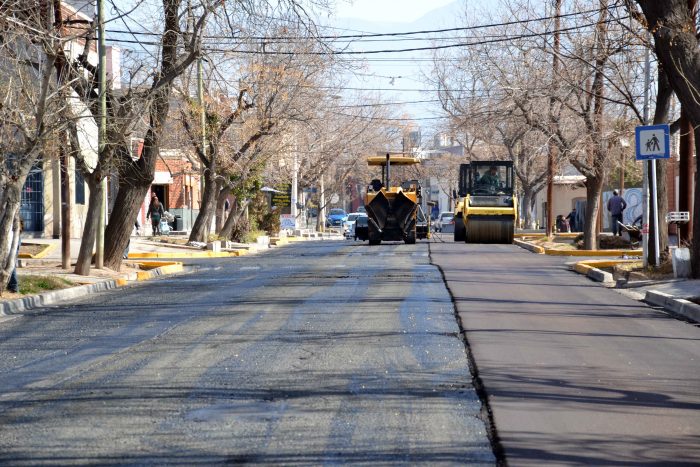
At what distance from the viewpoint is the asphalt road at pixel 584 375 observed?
7.01 meters

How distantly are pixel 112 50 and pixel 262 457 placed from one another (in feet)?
131

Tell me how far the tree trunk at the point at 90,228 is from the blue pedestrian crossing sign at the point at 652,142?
457 inches

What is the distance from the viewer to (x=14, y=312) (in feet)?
56.7

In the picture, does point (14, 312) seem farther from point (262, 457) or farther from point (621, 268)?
point (621, 268)

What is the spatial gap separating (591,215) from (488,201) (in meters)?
5.19

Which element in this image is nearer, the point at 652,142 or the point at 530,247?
the point at 652,142

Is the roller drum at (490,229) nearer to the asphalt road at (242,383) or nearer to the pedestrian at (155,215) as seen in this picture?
the pedestrian at (155,215)

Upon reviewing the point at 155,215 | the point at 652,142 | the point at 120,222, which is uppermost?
the point at 652,142

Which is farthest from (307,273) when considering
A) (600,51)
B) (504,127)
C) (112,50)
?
(504,127)

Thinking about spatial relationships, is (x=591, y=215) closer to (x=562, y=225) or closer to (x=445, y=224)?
(x=562, y=225)

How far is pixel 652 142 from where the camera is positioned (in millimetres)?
22344

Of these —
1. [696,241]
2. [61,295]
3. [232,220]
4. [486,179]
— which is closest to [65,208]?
[61,295]

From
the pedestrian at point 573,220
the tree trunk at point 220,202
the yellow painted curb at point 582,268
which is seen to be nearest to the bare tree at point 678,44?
the yellow painted curb at point 582,268

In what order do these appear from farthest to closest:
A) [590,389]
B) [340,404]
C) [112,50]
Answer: [112,50], [590,389], [340,404]
